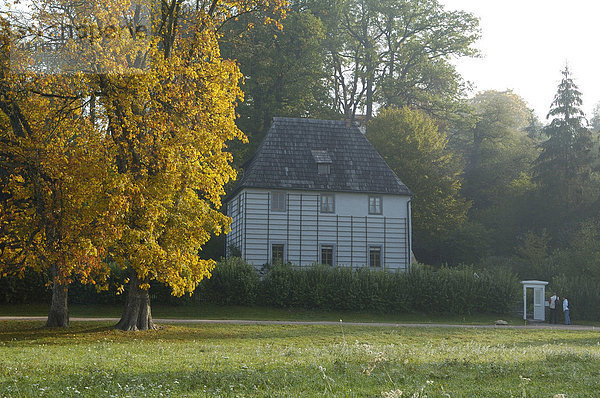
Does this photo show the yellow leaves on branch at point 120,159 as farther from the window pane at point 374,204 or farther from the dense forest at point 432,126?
the dense forest at point 432,126

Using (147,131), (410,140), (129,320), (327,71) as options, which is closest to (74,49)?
(147,131)

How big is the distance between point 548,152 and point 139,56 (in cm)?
3755

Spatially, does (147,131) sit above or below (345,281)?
above

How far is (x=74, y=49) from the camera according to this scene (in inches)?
1000

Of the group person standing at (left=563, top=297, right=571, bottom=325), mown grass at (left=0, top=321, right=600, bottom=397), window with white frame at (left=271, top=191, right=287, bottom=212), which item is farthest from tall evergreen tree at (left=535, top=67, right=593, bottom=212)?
mown grass at (left=0, top=321, right=600, bottom=397)

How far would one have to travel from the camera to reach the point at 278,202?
44188 mm

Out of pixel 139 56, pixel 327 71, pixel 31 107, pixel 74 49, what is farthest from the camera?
pixel 327 71

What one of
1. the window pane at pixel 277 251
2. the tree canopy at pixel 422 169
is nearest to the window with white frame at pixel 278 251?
the window pane at pixel 277 251

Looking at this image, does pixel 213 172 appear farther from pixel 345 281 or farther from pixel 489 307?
pixel 489 307

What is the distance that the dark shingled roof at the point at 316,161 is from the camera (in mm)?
44406

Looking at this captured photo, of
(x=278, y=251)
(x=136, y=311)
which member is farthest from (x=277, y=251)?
(x=136, y=311)

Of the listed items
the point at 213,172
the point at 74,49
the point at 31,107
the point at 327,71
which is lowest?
the point at 213,172

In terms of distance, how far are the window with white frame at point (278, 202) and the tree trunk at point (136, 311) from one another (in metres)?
19.0

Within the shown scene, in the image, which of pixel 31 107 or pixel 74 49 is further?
pixel 74 49
